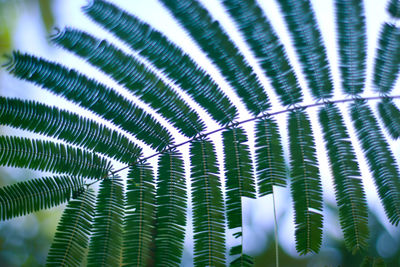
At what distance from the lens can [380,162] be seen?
1138 mm

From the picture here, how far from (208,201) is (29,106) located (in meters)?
0.56

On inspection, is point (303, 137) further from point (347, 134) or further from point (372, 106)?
point (372, 106)

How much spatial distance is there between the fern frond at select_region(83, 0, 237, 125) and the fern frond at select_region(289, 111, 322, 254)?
0.23 meters

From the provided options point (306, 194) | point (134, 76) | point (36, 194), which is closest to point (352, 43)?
point (306, 194)

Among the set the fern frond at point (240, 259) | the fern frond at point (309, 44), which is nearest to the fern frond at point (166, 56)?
the fern frond at point (309, 44)

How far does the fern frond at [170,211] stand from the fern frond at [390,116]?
67cm

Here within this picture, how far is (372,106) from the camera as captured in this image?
1210 millimetres

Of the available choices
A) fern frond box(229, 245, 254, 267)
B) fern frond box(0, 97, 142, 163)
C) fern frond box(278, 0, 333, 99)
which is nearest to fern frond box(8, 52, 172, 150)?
fern frond box(0, 97, 142, 163)

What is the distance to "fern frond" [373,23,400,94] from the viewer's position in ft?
3.81

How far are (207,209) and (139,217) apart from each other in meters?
0.19

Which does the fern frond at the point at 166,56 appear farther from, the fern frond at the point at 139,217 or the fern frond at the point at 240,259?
the fern frond at the point at 240,259

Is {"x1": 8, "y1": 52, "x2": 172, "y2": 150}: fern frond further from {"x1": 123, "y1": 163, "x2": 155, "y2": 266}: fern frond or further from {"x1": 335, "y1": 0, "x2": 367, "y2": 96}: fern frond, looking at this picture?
{"x1": 335, "y1": 0, "x2": 367, "y2": 96}: fern frond

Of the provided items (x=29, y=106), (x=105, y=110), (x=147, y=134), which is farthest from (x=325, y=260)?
(x=29, y=106)

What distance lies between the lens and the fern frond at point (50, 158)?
3.26 feet
